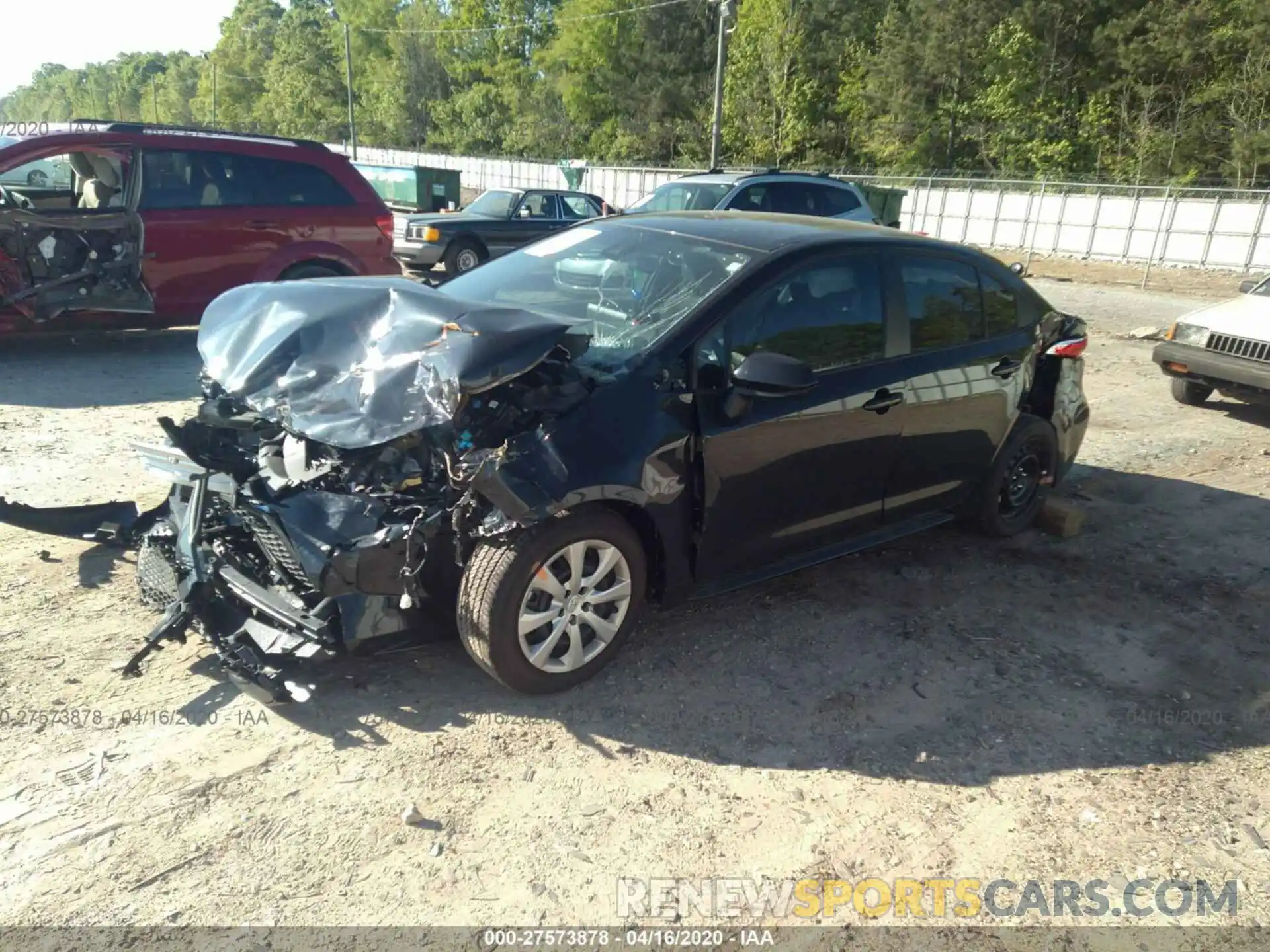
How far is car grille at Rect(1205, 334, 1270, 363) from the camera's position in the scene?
782 cm

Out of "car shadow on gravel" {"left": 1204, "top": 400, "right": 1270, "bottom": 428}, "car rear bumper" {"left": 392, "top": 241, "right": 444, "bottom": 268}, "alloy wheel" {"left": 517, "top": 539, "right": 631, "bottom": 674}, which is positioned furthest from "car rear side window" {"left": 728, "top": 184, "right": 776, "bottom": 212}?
"alloy wheel" {"left": 517, "top": 539, "right": 631, "bottom": 674}

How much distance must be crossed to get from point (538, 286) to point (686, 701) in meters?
2.04

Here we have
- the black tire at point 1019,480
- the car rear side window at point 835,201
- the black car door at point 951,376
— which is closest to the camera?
the black car door at point 951,376

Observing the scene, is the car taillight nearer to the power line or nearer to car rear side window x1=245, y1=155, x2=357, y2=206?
car rear side window x1=245, y1=155, x2=357, y2=206

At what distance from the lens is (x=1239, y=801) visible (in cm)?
319

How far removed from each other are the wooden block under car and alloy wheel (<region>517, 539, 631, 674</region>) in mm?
3195

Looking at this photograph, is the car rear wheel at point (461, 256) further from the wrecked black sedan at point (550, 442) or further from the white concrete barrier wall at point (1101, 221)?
the white concrete barrier wall at point (1101, 221)

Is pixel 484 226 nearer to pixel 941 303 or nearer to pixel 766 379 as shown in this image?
pixel 941 303

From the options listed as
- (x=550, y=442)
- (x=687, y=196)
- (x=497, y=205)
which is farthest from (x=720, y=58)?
(x=550, y=442)

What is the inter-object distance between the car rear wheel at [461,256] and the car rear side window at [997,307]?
420 inches

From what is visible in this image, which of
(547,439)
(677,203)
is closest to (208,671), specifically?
(547,439)

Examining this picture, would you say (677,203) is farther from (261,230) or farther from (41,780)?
(41,780)

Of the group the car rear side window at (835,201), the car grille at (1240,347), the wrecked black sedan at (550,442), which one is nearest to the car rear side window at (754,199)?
the car rear side window at (835,201)

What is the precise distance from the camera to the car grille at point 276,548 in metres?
3.21
